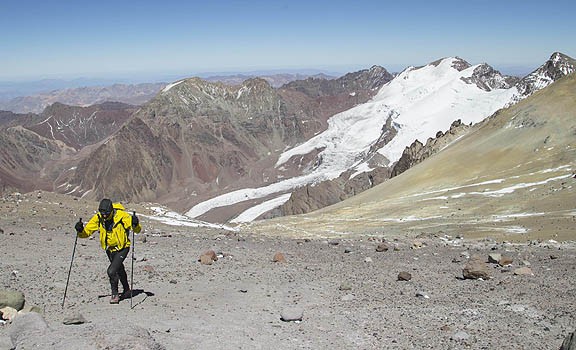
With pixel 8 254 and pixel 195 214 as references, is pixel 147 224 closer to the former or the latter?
pixel 8 254

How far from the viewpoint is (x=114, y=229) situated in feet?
35.4

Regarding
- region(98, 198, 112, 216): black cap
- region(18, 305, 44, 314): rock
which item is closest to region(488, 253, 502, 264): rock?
region(98, 198, 112, 216): black cap

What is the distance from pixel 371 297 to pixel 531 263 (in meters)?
6.21

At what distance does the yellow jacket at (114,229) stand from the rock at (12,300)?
1825 millimetres

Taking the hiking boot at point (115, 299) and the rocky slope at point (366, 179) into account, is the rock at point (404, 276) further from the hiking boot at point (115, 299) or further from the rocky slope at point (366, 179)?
the rocky slope at point (366, 179)

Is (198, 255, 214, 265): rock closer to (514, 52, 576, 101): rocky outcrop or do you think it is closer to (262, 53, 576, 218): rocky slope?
(262, 53, 576, 218): rocky slope

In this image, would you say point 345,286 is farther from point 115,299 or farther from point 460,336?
point 115,299

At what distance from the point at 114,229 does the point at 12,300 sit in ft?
7.64

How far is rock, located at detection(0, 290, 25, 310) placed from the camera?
30.3 feet

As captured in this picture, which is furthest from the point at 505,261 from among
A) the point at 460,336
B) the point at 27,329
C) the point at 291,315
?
the point at 27,329

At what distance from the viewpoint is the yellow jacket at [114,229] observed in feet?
35.4

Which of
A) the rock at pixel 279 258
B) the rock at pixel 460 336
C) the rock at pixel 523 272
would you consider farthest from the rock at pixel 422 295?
the rock at pixel 279 258

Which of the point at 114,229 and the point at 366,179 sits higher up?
the point at 114,229

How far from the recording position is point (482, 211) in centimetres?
3064
